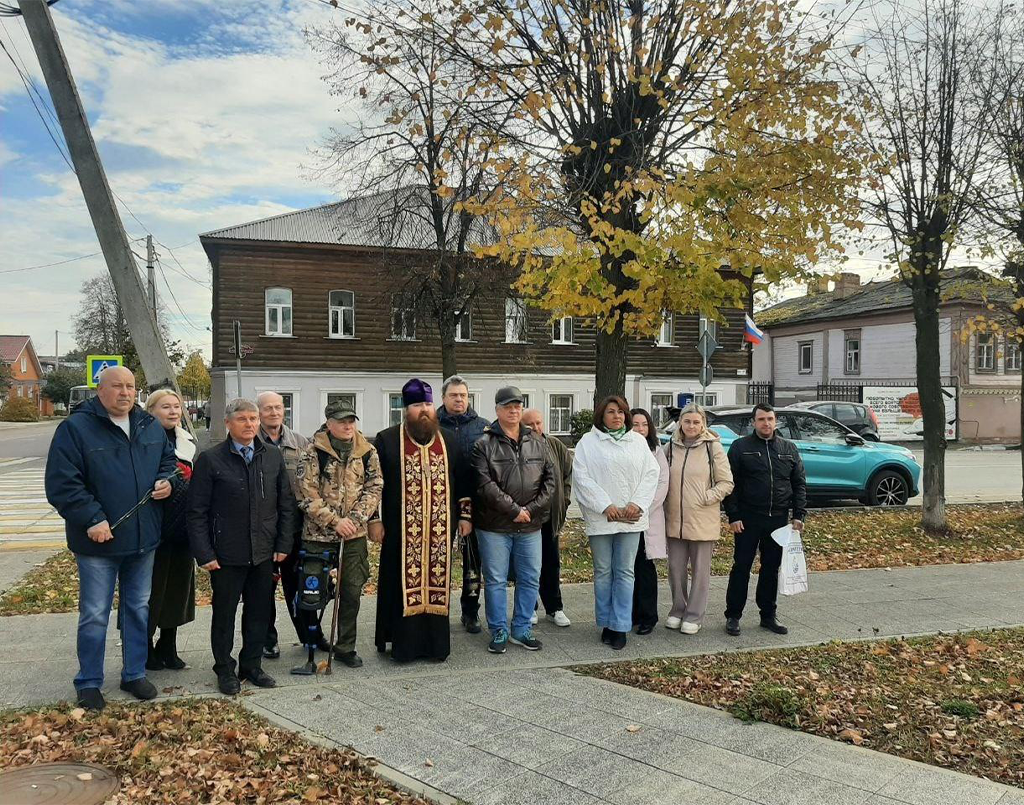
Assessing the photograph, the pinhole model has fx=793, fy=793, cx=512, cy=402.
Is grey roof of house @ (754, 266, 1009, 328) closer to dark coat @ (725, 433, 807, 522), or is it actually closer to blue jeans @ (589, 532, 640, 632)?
dark coat @ (725, 433, 807, 522)

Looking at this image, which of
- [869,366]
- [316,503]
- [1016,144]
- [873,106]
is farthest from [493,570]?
[869,366]

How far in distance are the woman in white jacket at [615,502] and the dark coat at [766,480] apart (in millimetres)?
808

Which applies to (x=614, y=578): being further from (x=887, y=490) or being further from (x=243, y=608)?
(x=887, y=490)

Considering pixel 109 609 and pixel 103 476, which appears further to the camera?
pixel 109 609

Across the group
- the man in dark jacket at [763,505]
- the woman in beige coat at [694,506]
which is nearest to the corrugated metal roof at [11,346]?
the woman in beige coat at [694,506]

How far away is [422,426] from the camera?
5.74 metres

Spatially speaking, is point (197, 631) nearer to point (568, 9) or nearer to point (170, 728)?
point (170, 728)

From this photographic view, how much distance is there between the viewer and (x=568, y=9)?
8.68m

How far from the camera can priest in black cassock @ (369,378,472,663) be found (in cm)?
570

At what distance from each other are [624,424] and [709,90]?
15.8 ft

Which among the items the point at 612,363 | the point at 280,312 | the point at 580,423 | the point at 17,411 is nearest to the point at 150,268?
the point at 280,312

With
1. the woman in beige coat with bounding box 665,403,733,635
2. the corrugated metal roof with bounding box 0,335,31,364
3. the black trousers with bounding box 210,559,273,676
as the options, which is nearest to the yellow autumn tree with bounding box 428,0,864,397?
the woman in beige coat with bounding box 665,403,733,635

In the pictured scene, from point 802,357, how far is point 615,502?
41.7 metres

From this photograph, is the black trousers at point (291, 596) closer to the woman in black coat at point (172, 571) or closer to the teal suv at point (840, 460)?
the woman in black coat at point (172, 571)
